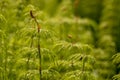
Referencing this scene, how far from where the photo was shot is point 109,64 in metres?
2.76

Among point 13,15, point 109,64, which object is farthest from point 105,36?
point 13,15

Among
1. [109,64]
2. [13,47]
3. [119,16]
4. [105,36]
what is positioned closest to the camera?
Result: [13,47]

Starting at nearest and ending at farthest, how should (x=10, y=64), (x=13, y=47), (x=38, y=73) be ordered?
(x=38, y=73)
(x=10, y=64)
(x=13, y=47)

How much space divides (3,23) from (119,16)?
2.65 m

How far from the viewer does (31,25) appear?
1.76 metres

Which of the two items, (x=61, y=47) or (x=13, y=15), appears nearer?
(x=61, y=47)

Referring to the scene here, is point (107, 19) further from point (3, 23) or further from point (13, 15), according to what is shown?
point (3, 23)

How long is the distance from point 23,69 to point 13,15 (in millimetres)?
565

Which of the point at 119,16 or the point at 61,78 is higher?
the point at 119,16

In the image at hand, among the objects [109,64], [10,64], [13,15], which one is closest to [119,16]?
[109,64]

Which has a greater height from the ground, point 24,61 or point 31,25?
point 31,25

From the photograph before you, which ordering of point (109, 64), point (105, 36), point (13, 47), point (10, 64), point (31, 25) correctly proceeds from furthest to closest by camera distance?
point (105, 36) → point (109, 64) → point (13, 47) → point (10, 64) → point (31, 25)

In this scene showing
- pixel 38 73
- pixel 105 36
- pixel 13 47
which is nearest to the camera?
pixel 38 73

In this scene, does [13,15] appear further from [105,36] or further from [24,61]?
[105,36]
